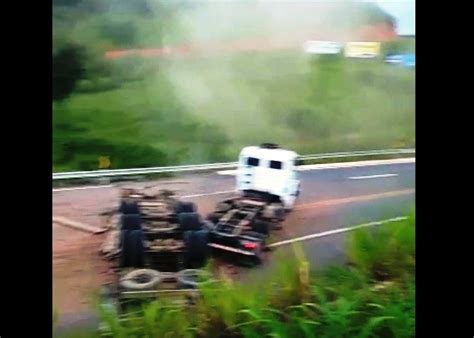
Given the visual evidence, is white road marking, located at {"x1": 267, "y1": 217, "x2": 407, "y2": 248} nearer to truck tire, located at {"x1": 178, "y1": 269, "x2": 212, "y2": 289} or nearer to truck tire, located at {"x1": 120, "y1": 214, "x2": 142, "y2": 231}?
truck tire, located at {"x1": 178, "y1": 269, "x2": 212, "y2": 289}

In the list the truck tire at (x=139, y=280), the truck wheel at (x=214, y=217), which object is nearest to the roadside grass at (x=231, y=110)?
the truck wheel at (x=214, y=217)

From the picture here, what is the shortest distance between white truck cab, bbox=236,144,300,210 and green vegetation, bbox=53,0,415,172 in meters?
0.02

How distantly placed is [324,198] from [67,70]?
56 cm

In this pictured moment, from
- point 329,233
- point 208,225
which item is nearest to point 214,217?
point 208,225

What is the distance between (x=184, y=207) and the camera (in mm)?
1283

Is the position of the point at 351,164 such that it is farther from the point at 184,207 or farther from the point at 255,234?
the point at 184,207

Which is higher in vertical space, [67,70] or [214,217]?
[67,70]

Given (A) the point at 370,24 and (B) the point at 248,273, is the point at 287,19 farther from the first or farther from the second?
(B) the point at 248,273

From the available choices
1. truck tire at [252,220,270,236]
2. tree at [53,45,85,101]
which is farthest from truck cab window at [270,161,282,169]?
tree at [53,45,85,101]
